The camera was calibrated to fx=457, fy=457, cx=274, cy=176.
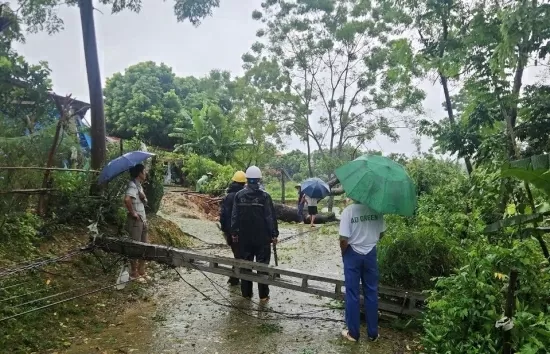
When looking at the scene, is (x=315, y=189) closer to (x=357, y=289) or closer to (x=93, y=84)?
(x=93, y=84)

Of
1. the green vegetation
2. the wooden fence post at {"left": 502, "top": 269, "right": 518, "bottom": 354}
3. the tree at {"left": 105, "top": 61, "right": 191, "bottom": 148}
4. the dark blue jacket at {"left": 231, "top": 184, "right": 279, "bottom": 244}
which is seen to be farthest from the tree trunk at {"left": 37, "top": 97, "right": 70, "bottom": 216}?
the tree at {"left": 105, "top": 61, "right": 191, "bottom": 148}

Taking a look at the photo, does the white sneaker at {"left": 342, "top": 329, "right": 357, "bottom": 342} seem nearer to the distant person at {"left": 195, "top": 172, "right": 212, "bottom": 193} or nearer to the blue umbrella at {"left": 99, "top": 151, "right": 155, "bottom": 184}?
the blue umbrella at {"left": 99, "top": 151, "right": 155, "bottom": 184}

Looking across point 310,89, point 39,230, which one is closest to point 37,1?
point 39,230

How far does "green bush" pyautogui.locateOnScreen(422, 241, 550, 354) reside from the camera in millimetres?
3451

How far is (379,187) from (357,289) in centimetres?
117

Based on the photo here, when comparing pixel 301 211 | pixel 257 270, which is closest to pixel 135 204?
pixel 257 270

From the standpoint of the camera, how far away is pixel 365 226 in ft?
16.6

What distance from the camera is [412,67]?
13008 millimetres

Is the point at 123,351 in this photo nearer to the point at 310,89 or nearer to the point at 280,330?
the point at 280,330

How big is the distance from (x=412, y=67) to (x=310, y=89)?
12376 mm

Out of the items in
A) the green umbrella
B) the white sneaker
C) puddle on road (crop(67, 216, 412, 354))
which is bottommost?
puddle on road (crop(67, 216, 412, 354))

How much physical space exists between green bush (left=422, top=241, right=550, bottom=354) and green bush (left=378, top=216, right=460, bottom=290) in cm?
134

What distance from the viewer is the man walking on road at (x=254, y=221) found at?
6.57m

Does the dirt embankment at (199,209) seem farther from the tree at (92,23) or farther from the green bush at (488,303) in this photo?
the green bush at (488,303)
